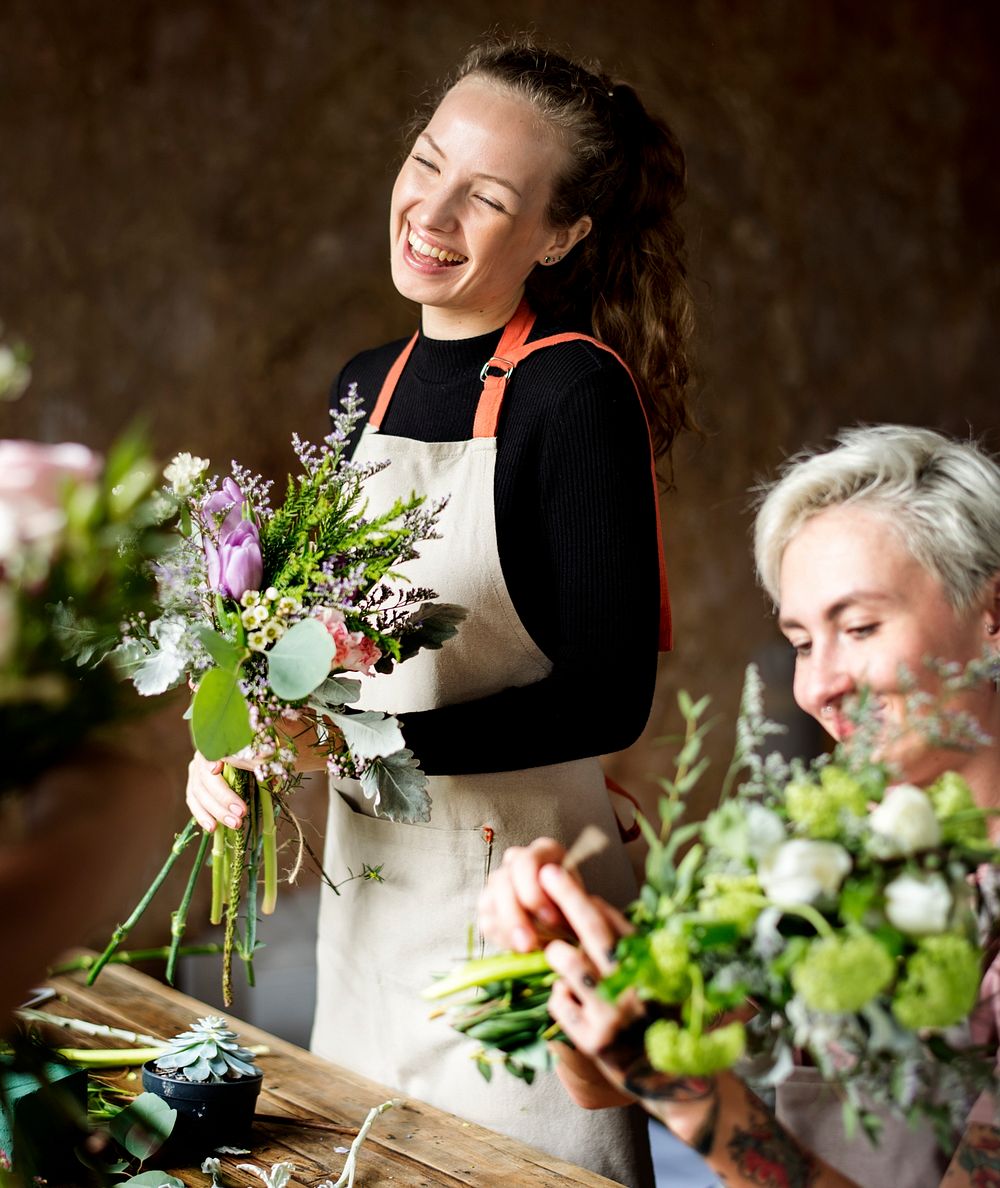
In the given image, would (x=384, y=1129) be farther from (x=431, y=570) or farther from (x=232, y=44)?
(x=232, y=44)

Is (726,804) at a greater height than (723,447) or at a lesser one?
lesser

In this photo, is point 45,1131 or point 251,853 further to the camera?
point 251,853

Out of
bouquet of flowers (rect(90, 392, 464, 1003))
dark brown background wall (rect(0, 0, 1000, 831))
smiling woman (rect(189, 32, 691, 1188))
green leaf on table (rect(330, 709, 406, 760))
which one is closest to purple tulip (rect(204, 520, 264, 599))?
bouquet of flowers (rect(90, 392, 464, 1003))

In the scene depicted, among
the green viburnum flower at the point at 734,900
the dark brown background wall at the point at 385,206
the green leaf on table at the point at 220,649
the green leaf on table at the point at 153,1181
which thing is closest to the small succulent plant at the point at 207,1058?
the green leaf on table at the point at 153,1181

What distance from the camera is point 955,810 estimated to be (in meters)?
1.08

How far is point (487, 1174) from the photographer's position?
1565 mm

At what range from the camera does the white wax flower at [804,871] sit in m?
1.00

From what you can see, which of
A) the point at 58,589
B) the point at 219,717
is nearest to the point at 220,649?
the point at 219,717

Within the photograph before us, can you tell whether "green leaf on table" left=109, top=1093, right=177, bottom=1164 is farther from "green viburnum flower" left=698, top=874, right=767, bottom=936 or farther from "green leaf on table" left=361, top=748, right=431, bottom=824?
"green viburnum flower" left=698, top=874, right=767, bottom=936

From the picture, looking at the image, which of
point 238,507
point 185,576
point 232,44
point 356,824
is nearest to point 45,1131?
point 185,576

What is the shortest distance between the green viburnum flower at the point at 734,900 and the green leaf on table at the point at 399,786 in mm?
756

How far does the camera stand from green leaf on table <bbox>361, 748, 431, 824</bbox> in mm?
1776

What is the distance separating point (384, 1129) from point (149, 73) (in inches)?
151

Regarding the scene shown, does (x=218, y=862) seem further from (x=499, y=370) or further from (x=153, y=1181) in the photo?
(x=499, y=370)
